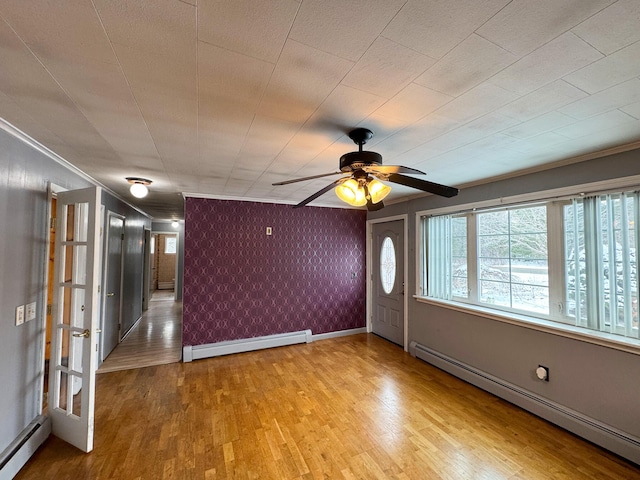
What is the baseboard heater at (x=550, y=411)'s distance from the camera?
80.4 inches

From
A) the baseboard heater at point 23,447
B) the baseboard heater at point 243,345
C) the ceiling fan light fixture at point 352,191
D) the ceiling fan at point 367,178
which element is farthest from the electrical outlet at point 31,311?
the ceiling fan light fixture at point 352,191

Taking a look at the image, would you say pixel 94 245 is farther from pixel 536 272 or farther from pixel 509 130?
pixel 536 272

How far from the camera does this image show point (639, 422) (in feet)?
6.53

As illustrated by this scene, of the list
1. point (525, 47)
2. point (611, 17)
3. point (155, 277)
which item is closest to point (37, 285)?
point (525, 47)

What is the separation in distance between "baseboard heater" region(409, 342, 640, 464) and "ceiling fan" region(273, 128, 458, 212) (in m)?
2.27

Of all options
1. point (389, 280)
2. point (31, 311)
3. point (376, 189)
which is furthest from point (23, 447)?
point (389, 280)

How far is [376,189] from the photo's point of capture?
78.5 inches

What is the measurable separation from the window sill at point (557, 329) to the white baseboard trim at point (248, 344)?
7.48 ft

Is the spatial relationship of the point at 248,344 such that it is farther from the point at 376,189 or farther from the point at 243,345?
the point at 376,189

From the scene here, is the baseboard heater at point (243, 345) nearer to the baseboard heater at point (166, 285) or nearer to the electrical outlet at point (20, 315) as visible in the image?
the electrical outlet at point (20, 315)

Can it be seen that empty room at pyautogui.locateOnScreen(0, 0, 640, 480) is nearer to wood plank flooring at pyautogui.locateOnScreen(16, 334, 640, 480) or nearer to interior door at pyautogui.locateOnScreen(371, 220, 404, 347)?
wood plank flooring at pyautogui.locateOnScreen(16, 334, 640, 480)

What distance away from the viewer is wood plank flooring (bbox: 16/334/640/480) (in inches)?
75.0

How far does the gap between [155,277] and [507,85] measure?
1127 centimetres

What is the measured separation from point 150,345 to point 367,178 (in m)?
4.50
